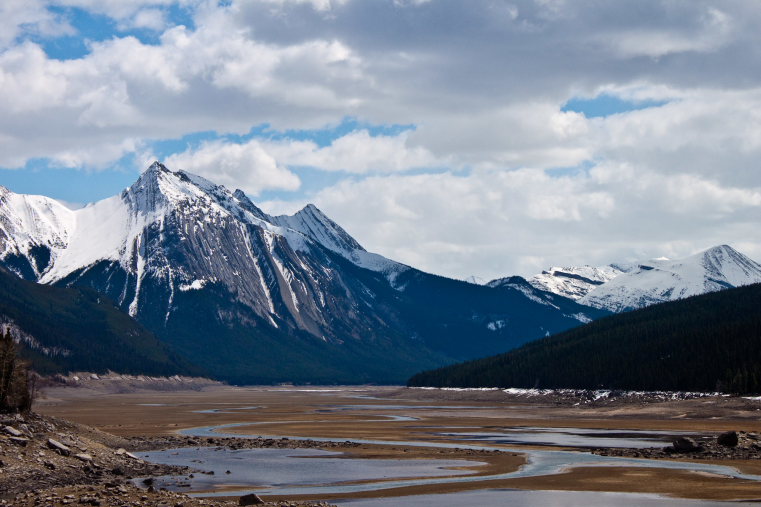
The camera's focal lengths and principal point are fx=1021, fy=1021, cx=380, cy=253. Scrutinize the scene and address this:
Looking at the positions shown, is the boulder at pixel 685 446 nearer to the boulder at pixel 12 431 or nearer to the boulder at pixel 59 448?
the boulder at pixel 59 448

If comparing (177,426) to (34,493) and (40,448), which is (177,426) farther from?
(34,493)

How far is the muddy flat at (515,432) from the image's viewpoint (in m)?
71.4

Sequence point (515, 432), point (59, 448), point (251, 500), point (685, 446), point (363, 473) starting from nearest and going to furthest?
point (251, 500), point (59, 448), point (363, 473), point (685, 446), point (515, 432)

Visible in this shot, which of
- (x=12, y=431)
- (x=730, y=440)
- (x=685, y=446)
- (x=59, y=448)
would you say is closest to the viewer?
(x=12, y=431)

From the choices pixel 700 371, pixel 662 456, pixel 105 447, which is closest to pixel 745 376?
pixel 700 371

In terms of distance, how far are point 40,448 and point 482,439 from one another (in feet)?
175

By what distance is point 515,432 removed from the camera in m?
125

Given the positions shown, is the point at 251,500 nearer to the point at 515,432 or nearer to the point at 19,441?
the point at 19,441

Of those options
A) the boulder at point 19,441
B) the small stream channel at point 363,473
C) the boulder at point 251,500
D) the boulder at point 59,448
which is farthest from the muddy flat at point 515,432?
the boulder at point 19,441

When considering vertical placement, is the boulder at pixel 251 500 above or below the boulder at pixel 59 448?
below

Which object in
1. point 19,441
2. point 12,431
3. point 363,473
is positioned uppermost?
point 12,431

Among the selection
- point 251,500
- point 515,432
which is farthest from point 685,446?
point 251,500

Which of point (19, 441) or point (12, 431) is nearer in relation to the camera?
point (19, 441)

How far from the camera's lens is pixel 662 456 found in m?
89.2
